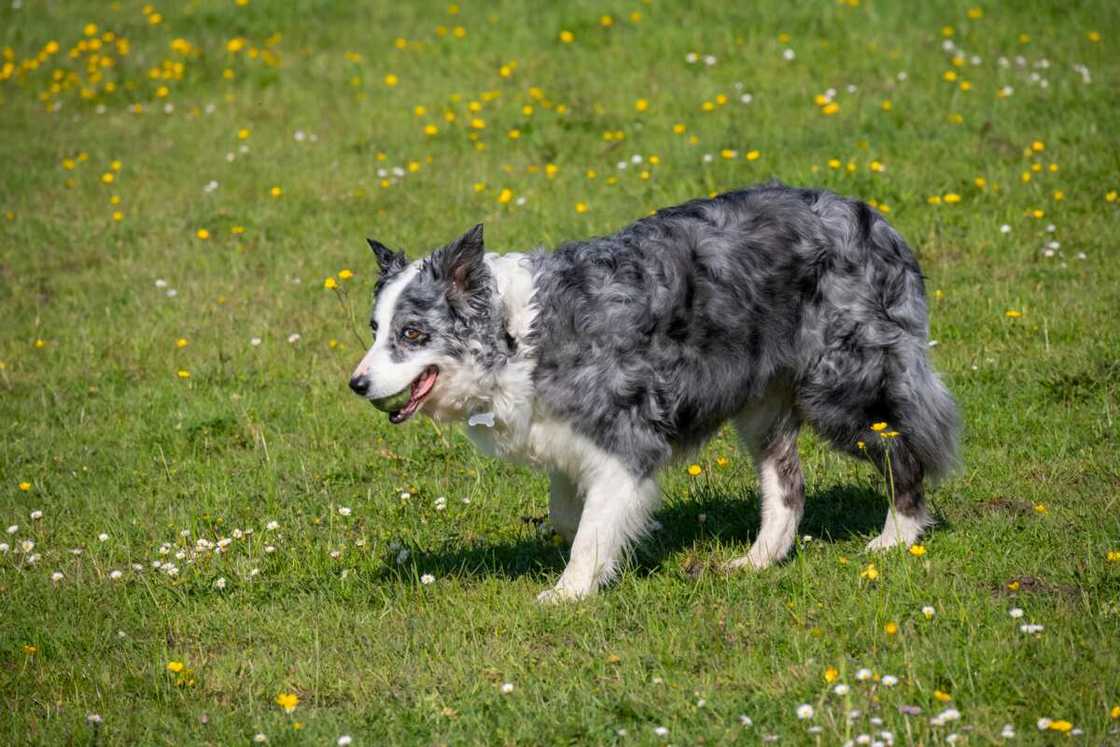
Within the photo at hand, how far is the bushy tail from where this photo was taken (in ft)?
19.1

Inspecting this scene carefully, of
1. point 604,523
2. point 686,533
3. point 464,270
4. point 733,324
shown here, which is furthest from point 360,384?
point 686,533

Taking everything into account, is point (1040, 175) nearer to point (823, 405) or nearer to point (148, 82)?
point (823, 405)

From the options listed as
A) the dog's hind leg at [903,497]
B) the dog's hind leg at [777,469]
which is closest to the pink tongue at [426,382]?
the dog's hind leg at [777,469]

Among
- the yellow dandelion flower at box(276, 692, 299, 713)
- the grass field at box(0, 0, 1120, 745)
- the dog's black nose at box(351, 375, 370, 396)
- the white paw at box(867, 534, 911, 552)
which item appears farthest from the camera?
the white paw at box(867, 534, 911, 552)

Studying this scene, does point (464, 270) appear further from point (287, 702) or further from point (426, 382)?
point (287, 702)

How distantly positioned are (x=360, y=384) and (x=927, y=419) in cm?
246

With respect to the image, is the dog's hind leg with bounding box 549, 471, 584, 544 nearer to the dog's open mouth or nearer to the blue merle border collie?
the blue merle border collie

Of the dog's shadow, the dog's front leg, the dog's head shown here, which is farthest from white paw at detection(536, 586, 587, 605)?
the dog's head

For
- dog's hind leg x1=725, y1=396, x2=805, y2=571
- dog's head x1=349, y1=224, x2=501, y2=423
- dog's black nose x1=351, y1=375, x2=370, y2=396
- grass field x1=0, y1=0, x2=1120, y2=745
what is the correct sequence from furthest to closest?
dog's hind leg x1=725, y1=396, x2=805, y2=571 < dog's head x1=349, y1=224, x2=501, y2=423 < dog's black nose x1=351, y1=375, x2=370, y2=396 < grass field x1=0, y1=0, x2=1120, y2=745

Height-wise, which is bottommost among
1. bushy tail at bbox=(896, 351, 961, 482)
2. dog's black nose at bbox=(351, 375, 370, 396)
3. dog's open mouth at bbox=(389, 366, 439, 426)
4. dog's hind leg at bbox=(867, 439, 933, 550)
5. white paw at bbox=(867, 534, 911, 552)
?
white paw at bbox=(867, 534, 911, 552)

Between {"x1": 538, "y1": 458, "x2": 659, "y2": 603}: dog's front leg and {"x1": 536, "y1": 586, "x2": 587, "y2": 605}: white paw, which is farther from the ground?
{"x1": 538, "y1": 458, "x2": 659, "y2": 603}: dog's front leg

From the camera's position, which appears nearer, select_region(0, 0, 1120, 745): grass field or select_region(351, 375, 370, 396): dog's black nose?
select_region(0, 0, 1120, 745): grass field

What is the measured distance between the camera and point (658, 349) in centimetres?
557

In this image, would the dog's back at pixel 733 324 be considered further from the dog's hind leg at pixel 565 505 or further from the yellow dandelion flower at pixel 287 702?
the yellow dandelion flower at pixel 287 702
